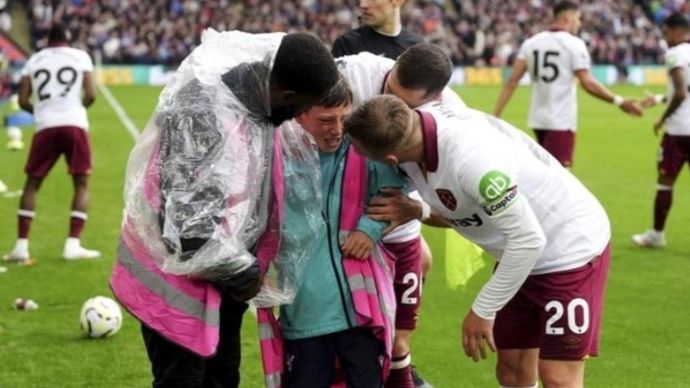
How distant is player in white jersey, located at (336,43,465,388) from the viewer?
540cm

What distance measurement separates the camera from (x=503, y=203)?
4.56 m

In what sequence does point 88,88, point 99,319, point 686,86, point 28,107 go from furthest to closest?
point 686,86 < point 28,107 < point 88,88 < point 99,319

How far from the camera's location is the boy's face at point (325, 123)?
4.78 m

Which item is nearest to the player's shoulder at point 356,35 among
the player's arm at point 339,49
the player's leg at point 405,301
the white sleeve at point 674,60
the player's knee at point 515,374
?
the player's arm at point 339,49

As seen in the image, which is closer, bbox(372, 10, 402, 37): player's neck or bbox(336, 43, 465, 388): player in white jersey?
bbox(336, 43, 465, 388): player in white jersey

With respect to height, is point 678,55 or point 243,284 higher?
point 243,284

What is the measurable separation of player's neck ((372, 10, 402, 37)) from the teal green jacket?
91.9 inches

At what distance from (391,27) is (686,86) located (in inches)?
221

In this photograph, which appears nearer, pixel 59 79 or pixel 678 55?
pixel 59 79

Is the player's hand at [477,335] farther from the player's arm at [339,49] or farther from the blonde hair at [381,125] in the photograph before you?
the player's arm at [339,49]

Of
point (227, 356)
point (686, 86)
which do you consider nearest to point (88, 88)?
point (686, 86)

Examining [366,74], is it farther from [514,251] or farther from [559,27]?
[559,27]

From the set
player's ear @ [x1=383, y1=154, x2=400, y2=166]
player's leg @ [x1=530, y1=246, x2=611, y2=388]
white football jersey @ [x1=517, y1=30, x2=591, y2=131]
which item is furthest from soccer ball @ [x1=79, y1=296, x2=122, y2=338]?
white football jersey @ [x1=517, y1=30, x2=591, y2=131]

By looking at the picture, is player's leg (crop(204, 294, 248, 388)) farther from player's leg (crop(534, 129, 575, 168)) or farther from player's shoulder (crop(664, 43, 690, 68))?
player's leg (crop(534, 129, 575, 168))
